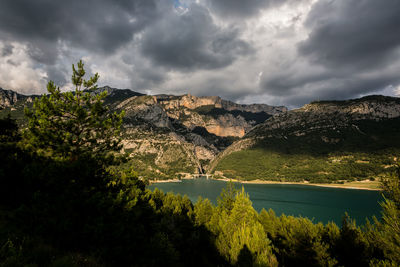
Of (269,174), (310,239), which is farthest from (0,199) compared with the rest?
(269,174)

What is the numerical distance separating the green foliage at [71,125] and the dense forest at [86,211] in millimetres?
71

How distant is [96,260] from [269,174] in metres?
191

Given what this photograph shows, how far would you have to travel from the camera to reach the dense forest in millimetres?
9352

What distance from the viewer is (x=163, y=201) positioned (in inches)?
1715

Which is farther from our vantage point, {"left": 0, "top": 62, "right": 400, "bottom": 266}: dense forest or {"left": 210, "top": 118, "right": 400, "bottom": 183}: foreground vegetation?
{"left": 210, "top": 118, "right": 400, "bottom": 183}: foreground vegetation

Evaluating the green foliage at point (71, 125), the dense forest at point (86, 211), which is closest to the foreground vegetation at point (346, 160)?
the dense forest at point (86, 211)

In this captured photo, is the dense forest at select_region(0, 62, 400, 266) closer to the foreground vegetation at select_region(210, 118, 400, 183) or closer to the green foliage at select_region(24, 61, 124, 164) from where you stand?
the green foliage at select_region(24, 61, 124, 164)

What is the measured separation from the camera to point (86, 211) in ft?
35.6

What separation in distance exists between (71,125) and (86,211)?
23.9ft

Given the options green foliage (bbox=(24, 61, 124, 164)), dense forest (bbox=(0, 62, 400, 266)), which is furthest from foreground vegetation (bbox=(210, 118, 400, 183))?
green foliage (bbox=(24, 61, 124, 164))

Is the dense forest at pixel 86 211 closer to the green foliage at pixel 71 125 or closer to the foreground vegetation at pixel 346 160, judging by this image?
the green foliage at pixel 71 125

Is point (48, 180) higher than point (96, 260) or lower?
higher

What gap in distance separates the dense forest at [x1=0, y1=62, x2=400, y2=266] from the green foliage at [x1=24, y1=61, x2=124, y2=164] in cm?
7

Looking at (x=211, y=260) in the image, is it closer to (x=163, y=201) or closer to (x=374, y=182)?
(x=163, y=201)
